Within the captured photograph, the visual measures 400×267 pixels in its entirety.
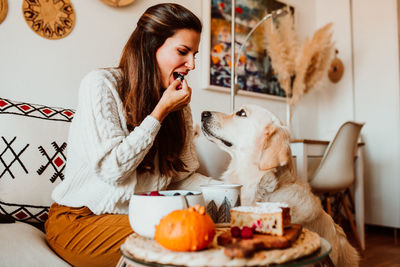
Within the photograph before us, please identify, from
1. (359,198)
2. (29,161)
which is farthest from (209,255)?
(359,198)

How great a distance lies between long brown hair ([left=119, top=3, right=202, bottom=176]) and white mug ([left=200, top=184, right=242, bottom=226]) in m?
0.42

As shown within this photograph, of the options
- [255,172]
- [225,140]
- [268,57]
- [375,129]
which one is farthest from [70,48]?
[375,129]

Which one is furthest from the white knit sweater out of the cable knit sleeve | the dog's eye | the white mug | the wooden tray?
the dog's eye

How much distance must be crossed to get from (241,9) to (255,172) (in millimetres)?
1894

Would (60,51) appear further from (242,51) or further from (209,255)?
(209,255)

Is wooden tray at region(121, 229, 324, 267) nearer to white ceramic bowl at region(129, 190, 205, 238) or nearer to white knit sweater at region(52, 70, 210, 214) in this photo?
white ceramic bowl at region(129, 190, 205, 238)

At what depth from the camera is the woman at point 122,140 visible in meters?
0.96

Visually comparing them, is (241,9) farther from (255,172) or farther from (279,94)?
(255,172)

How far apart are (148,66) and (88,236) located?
0.63 m

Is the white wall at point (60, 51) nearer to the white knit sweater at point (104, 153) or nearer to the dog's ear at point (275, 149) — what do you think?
the white knit sweater at point (104, 153)

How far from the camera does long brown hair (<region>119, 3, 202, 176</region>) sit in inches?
46.6

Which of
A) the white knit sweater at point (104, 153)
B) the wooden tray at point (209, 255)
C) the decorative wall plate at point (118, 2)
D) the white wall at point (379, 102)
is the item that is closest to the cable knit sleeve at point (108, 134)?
the white knit sweater at point (104, 153)

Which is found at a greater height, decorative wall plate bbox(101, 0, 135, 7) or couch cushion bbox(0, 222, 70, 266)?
decorative wall plate bbox(101, 0, 135, 7)

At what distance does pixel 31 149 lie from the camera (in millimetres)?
1331
